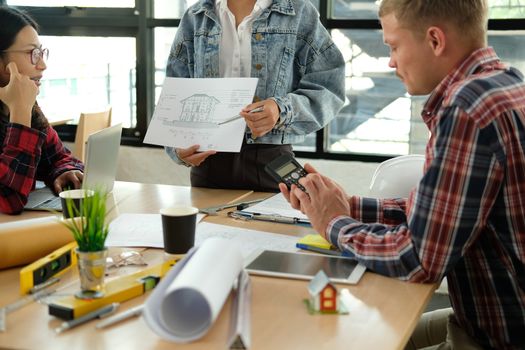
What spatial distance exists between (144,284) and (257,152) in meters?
1.10

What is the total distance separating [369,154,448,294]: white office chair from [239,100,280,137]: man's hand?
1.31ft

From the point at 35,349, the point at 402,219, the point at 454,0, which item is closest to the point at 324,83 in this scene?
the point at 402,219

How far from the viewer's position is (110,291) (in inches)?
50.4

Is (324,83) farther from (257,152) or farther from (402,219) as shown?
(402,219)

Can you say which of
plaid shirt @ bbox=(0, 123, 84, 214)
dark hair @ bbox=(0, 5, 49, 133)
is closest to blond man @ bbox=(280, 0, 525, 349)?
plaid shirt @ bbox=(0, 123, 84, 214)

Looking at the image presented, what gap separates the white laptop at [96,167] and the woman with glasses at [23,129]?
50 millimetres

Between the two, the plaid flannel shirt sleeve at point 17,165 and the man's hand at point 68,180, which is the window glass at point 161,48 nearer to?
the man's hand at point 68,180

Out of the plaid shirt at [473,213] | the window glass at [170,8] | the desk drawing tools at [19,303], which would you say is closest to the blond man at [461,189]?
the plaid shirt at [473,213]

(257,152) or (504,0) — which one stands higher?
(504,0)

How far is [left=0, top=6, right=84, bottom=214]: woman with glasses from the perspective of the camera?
2.02 m

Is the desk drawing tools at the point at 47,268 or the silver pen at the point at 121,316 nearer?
Answer: the silver pen at the point at 121,316

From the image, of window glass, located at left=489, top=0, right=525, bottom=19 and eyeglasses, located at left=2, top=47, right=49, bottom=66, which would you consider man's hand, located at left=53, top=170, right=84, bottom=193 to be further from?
window glass, located at left=489, top=0, right=525, bottom=19

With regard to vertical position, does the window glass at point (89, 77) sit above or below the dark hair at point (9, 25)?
below

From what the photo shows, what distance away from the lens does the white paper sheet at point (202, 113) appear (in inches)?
84.4
